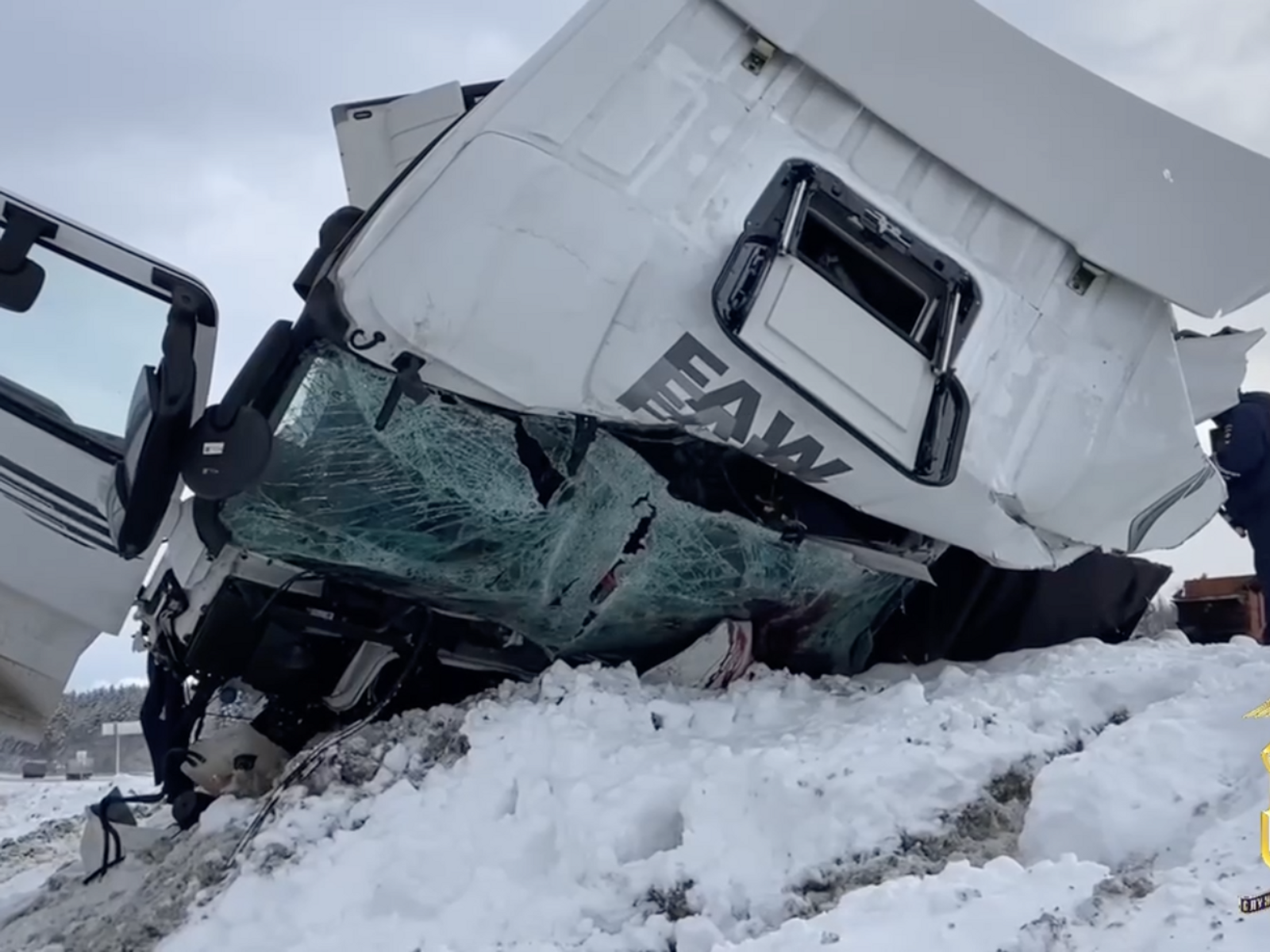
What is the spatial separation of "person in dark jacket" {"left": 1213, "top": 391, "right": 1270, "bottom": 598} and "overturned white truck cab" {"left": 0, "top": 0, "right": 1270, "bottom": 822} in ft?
1.75

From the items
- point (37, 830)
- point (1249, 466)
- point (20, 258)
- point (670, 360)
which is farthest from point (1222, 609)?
point (37, 830)

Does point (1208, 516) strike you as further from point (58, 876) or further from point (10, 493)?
point (58, 876)

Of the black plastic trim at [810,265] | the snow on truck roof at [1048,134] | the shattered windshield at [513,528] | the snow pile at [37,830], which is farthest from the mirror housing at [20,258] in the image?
the snow pile at [37,830]

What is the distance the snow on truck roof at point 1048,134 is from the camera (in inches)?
125

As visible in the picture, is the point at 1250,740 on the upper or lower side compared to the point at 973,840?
upper

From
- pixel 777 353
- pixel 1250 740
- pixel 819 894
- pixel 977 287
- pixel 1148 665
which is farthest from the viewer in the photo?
pixel 1148 665

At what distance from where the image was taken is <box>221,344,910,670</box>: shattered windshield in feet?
11.1

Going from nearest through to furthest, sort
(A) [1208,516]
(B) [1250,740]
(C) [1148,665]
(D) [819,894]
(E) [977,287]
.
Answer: (D) [819,894] → (B) [1250,740] → (E) [977,287] → (C) [1148,665] → (A) [1208,516]

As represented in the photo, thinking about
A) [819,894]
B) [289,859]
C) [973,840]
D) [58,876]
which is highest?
[973,840]

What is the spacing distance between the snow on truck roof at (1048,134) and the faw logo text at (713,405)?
896mm

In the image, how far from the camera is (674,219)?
9.82 feet

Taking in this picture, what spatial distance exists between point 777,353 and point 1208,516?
1989 mm

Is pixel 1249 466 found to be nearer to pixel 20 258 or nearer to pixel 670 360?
pixel 670 360

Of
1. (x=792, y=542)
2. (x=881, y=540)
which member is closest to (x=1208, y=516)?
(x=881, y=540)
